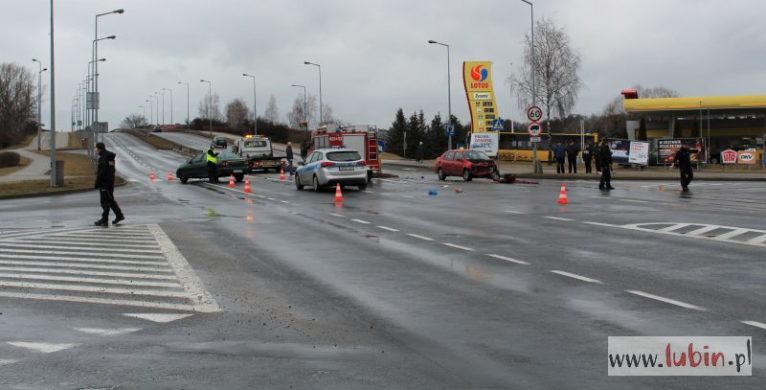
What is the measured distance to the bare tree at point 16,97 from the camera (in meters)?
140

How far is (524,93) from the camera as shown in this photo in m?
79.2

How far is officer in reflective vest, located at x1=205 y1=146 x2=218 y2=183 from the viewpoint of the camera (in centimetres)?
3662

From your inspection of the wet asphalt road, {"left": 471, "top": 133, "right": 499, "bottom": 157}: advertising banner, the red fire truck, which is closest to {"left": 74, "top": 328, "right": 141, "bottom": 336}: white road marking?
the wet asphalt road

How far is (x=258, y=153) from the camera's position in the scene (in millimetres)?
49594

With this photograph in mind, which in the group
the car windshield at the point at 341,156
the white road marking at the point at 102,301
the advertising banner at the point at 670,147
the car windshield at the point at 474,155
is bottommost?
the white road marking at the point at 102,301

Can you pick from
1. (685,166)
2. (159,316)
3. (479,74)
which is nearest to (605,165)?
(685,166)

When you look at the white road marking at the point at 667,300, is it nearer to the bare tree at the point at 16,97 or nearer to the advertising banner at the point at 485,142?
the advertising banner at the point at 485,142

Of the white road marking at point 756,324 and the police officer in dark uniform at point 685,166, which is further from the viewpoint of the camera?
the police officer in dark uniform at point 685,166

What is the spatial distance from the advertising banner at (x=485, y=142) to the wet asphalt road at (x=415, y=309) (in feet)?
128

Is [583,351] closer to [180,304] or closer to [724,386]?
[724,386]

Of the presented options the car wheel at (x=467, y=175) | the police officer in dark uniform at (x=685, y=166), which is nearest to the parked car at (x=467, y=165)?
the car wheel at (x=467, y=175)

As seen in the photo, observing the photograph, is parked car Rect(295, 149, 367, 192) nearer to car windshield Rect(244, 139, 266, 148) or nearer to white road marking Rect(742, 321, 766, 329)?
white road marking Rect(742, 321, 766, 329)

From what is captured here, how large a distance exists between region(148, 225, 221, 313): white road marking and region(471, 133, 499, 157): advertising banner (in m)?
42.8

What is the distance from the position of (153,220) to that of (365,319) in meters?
12.2
